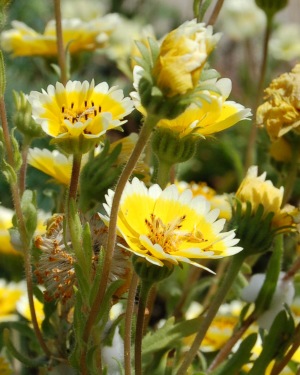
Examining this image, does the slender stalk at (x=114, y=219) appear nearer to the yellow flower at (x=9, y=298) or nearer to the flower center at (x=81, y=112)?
the flower center at (x=81, y=112)

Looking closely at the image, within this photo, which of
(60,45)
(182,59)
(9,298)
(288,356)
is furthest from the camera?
(9,298)

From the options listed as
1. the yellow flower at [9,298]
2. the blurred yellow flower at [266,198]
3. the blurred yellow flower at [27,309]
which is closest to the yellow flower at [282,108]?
the blurred yellow flower at [266,198]

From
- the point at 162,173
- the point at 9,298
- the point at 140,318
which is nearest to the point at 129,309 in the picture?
the point at 140,318

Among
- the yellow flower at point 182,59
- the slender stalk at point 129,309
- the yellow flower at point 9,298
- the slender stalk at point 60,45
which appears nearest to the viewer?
the yellow flower at point 182,59

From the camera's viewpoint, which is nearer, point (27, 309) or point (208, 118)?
point (208, 118)

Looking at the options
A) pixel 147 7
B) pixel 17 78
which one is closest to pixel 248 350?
pixel 17 78

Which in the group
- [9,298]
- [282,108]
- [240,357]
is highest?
[282,108]

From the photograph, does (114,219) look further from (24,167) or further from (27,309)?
(27,309)
